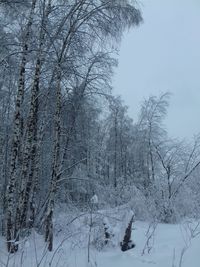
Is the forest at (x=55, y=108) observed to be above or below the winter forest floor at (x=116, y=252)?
above

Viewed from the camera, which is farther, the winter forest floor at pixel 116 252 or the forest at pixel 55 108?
the forest at pixel 55 108

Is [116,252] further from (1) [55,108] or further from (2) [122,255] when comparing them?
(1) [55,108]

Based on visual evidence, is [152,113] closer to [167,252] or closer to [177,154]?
[177,154]

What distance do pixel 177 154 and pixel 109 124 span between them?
13.8m

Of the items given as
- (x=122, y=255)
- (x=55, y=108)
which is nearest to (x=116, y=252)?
(x=122, y=255)

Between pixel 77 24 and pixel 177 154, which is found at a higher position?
pixel 77 24

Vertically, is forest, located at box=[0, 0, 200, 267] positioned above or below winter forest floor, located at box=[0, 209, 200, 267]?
above

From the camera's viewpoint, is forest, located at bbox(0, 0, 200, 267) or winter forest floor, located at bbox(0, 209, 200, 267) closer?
winter forest floor, located at bbox(0, 209, 200, 267)

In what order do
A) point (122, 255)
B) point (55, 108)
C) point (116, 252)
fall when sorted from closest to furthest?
point (122, 255)
point (116, 252)
point (55, 108)

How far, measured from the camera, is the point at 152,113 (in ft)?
109

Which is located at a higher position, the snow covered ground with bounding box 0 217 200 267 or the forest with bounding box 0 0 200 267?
the forest with bounding box 0 0 200 267

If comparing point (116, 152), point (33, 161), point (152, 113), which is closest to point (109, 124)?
point (116, 152)

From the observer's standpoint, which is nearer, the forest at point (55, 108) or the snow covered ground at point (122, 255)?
the snow covered ground at point (122, 255)

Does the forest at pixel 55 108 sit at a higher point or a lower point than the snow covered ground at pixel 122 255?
higher
